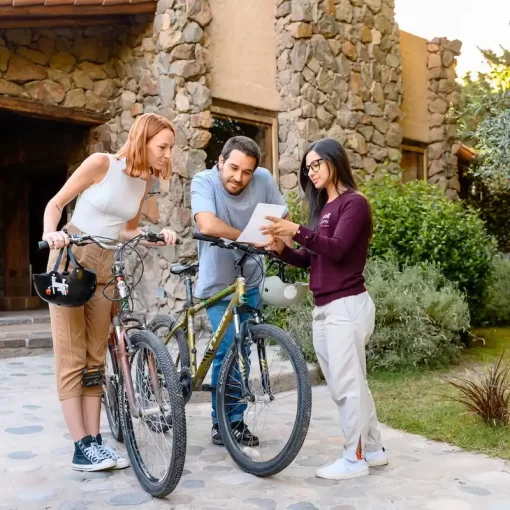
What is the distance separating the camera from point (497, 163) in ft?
19.8

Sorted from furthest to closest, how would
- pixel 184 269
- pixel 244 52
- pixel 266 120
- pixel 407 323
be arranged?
pixel 266 120 → pixel 244 52 → pixel 407 323 → pixel 184 269

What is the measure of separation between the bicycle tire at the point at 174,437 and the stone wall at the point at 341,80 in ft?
18.3

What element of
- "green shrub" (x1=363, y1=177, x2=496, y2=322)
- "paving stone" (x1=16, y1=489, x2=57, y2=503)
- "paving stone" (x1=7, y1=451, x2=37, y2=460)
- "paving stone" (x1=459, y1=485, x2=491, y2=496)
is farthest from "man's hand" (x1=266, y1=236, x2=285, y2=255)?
"green shrub" (x1=363, y1=177, x2=496, y2=322)

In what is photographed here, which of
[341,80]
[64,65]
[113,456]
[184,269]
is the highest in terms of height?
[341,80]

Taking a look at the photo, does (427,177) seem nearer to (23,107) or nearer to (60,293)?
(23,107)

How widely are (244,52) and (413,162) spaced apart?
392 centimetres

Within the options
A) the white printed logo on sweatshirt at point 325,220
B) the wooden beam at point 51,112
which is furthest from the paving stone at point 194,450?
the wooden beam at point 51,112

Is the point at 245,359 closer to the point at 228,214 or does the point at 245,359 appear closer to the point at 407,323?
the point at 228,214

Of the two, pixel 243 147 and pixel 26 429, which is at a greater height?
pixel 243 147

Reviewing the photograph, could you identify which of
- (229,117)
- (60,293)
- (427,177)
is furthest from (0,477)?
(427,177)

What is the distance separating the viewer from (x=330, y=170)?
3.40 m

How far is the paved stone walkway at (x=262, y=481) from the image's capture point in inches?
120

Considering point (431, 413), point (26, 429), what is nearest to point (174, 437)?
point (26, 429)

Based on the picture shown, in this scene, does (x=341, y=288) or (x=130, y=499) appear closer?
(x=130, y=499)
